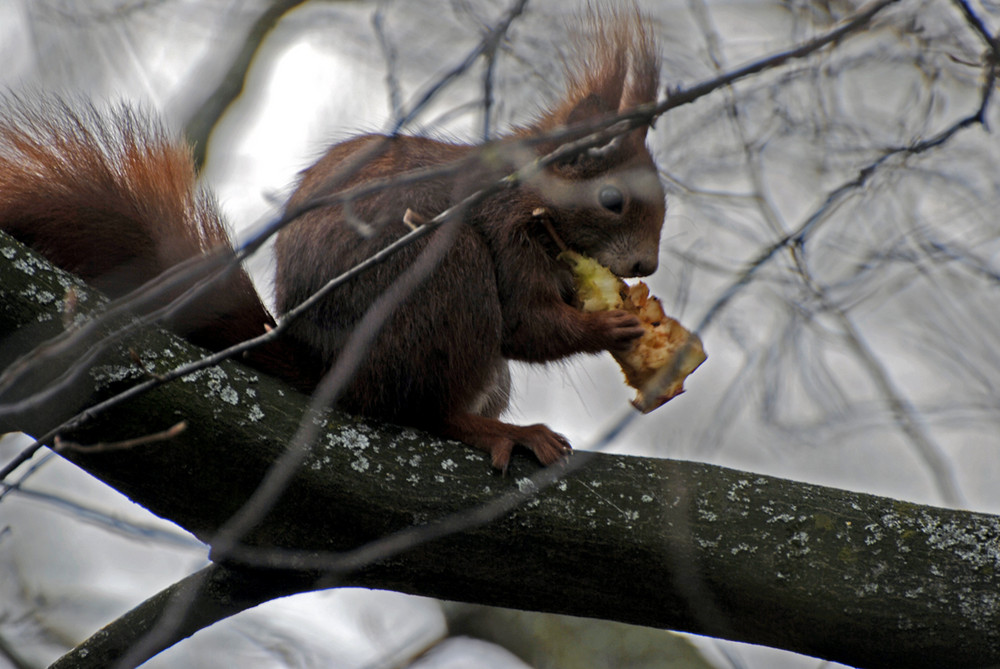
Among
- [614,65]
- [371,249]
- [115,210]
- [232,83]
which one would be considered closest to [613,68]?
[614,65]

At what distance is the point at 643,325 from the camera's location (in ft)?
8.30

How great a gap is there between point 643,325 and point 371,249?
0.78 m

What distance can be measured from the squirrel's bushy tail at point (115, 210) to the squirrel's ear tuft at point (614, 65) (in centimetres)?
95

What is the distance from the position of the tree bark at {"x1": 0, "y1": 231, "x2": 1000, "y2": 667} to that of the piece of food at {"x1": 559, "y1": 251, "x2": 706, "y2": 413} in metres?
0.31

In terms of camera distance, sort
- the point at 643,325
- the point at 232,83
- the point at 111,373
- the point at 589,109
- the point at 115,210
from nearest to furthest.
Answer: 1. the point at 111,373
2. the point at 115,210
3. the point at 643,325
4. the point at 589,109
5. the point at 232,83

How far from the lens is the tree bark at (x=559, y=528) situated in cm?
188

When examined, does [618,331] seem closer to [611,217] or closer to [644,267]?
[644,267]

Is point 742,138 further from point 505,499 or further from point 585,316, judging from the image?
point 505,499

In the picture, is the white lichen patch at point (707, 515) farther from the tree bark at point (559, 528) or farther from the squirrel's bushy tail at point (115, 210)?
the squirrel's bushy tail at point (115, 210)

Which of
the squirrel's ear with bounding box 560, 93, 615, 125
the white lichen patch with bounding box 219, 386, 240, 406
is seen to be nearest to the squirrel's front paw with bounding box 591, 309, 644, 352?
the squirrel's ear with bounding box 560, 93, 615, 125

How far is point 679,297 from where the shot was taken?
2.17 metres

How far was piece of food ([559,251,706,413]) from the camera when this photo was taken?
231cm

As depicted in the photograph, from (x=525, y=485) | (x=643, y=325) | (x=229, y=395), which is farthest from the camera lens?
(x=643, y=325)

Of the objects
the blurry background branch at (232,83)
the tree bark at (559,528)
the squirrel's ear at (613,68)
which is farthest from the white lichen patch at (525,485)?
the blurry background branch at (232,83)
